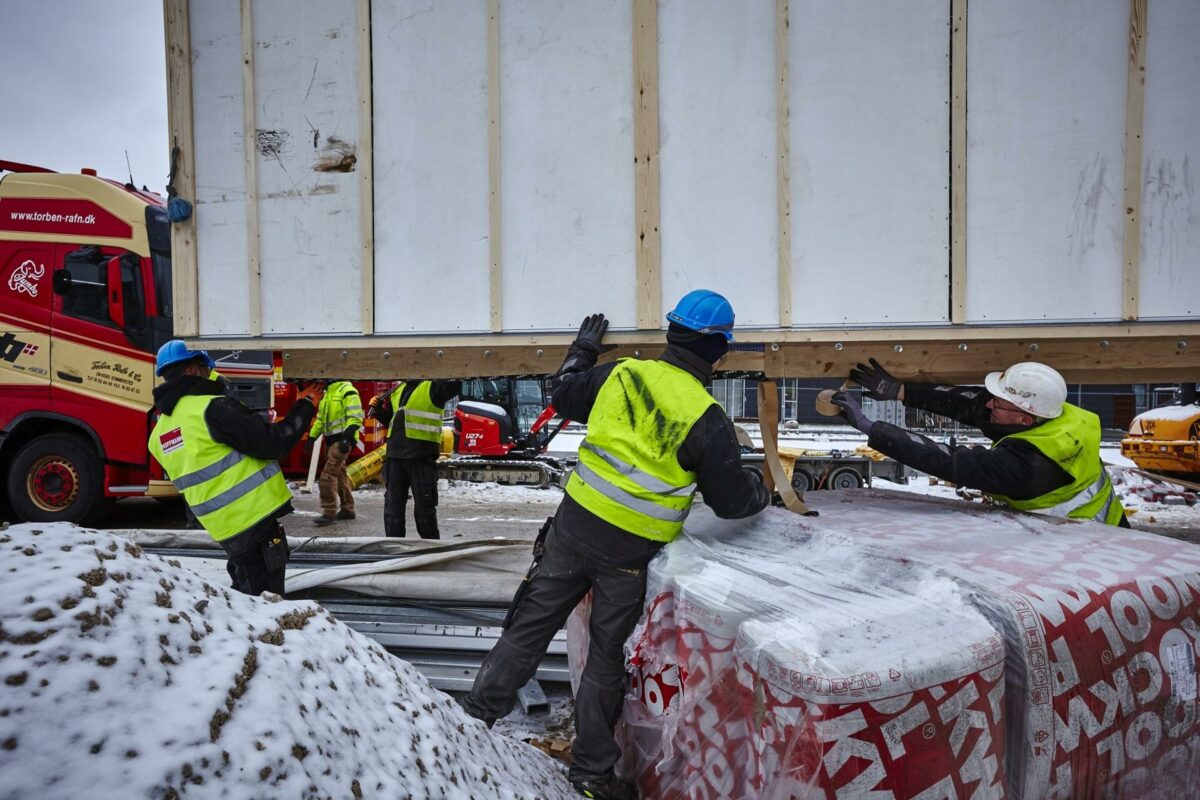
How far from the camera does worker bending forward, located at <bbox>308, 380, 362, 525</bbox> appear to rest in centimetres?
802

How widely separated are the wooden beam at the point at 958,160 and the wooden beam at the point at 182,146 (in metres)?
3.68

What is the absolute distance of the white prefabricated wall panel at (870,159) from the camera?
3.05 metres

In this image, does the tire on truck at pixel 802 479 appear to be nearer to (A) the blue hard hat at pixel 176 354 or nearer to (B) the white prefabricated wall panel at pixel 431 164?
(B) the white prefabricated wall panel at pixel 431 164

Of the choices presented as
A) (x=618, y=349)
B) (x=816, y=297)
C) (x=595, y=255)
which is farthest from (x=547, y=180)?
(x=816, y=297)

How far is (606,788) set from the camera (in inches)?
98.0

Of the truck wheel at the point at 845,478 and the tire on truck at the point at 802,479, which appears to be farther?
the tire on truck at the point at 802,479

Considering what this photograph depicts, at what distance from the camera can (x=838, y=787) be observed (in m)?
1.56

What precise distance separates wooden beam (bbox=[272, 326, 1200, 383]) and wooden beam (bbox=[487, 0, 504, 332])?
0.82 feet

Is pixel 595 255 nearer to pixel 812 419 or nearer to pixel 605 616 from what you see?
pixel 605 616

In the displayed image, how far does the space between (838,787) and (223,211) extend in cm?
368

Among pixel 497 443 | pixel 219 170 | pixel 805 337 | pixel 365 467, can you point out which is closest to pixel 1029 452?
pixel 805 337

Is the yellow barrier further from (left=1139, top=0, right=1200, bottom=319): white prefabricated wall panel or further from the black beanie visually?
(left=1139, top=0, right=1200, bottom=319): white prefabricated wall panel

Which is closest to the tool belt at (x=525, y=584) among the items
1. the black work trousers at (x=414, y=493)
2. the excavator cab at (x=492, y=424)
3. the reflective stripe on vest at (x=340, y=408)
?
the black work trousers at (x=414, y=493)

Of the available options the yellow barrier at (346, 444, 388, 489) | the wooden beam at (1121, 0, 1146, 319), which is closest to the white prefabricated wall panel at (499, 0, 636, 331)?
the wooden beam at (1121, 0, 1146, 319)
